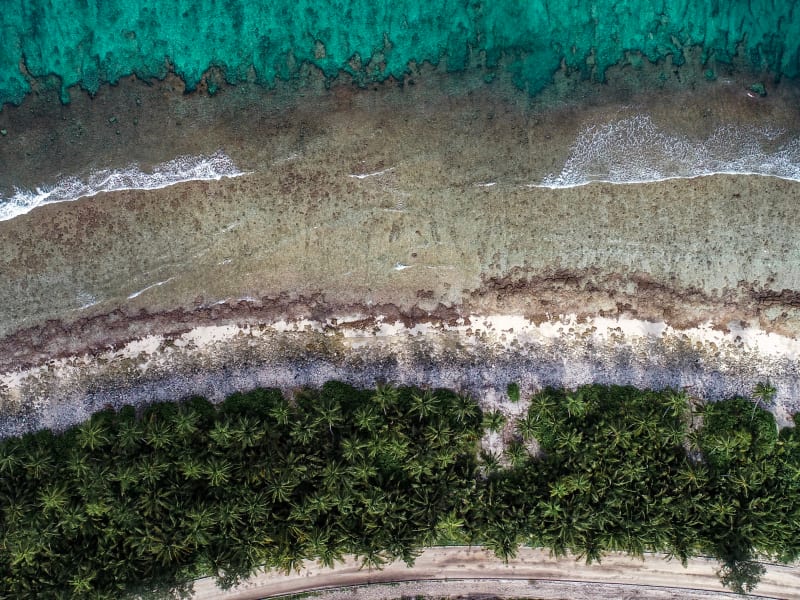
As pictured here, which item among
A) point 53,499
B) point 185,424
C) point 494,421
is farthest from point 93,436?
point 494,421

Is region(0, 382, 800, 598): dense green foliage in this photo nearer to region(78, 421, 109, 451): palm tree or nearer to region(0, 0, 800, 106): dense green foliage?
region(78, 421, 109, 451): palm tree

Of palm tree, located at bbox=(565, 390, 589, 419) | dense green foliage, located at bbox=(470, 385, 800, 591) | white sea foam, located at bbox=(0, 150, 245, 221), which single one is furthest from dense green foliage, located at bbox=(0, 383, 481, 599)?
white sea foam, located at bbox=(0, 150, 245, 221)

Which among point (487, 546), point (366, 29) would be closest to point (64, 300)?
point (366, 29)

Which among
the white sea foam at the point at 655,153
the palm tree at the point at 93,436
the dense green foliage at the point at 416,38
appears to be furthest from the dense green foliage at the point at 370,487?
the dense green foliage at the point at 416,38

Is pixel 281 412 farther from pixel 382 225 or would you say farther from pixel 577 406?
pixel 577 406

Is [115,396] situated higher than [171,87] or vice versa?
[171,87]

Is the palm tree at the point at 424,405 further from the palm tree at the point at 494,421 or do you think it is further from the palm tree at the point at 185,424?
the palm tree at the point at 185,424

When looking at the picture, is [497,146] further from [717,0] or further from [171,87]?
[171,87]
